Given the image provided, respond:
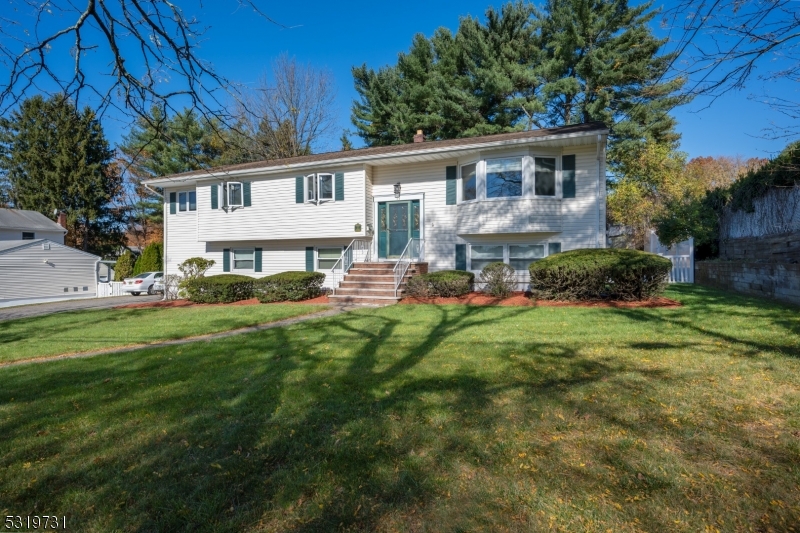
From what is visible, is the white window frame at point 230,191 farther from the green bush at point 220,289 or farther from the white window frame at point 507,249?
the white window frame at point 507,249

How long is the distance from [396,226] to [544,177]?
5363mm

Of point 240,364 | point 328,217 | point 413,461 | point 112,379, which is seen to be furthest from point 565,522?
point 328,217

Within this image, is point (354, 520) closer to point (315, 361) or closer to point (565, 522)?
point (565, 522)

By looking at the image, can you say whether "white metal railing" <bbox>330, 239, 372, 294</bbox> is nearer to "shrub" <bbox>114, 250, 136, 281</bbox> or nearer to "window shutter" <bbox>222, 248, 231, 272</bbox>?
"window shutter" <bbox>222, 248, 231, 272</bbox>

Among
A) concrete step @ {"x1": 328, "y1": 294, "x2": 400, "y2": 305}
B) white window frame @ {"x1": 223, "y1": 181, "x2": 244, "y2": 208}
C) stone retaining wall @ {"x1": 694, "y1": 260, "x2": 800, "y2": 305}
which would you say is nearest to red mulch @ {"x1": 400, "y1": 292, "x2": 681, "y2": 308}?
concrete step @ {"x1": 328, "y1": 294, "x2": 400, "y2": 305}

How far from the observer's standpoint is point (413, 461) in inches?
107

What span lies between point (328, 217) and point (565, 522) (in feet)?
45.6

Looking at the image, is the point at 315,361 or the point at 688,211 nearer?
the point at 315,361

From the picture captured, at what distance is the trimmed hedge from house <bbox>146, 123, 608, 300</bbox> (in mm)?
600

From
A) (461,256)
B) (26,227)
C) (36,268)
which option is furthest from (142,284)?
(461,256)

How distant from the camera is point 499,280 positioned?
11.7 meters

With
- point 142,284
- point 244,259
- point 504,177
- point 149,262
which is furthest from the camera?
point 149,262

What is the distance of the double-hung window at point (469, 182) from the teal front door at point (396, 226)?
5.85 feet

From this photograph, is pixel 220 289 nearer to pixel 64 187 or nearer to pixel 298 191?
pixel 298 191
